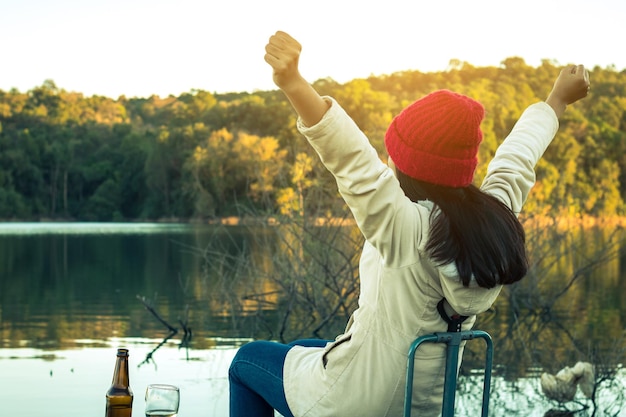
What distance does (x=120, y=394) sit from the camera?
2785mm

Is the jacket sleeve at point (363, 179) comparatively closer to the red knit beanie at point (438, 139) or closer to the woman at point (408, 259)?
the woman at point (408, 259)

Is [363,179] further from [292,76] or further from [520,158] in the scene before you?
[520,158]

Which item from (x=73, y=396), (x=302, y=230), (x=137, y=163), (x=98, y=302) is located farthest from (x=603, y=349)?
(x=137, y=163)

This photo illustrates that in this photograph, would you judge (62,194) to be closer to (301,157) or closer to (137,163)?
(137,163)

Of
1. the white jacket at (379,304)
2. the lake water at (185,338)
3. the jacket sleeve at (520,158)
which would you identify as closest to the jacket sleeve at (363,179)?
the white jacket at (379,304)

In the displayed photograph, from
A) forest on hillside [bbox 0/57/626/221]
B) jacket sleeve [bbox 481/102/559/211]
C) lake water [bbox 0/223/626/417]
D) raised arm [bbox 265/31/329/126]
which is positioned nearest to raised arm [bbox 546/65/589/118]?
jacket sleeve [bbox 481/102/559/211]

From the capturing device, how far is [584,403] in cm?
617

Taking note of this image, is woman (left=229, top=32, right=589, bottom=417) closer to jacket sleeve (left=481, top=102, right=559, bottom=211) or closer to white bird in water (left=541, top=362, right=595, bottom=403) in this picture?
jacket sleeve (left=481, top=102, right=559, bottom=211)

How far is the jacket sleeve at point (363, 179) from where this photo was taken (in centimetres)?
196

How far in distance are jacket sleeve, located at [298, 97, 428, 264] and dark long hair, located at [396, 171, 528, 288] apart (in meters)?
0.07

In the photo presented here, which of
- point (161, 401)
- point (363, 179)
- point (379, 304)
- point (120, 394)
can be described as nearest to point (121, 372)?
point (120, 394)

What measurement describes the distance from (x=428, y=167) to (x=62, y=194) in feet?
226

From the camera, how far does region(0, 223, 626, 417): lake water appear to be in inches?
253

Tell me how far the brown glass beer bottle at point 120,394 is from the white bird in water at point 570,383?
3901mm
